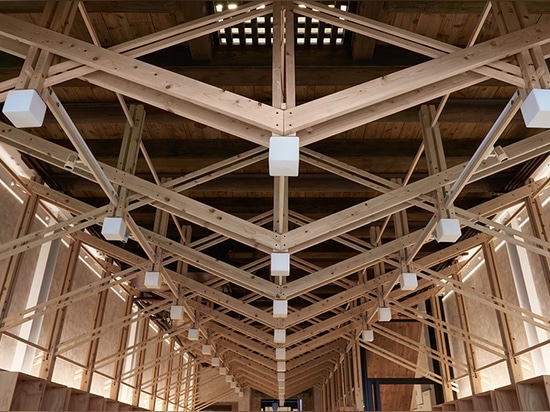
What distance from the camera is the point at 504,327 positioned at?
951 centimetres

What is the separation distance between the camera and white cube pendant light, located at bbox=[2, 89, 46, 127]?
3719 mm

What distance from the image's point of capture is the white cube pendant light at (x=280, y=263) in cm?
641

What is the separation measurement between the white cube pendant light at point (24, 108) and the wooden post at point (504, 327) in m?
8.64

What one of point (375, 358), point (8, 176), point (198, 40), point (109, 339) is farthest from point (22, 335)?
point (375, 358)

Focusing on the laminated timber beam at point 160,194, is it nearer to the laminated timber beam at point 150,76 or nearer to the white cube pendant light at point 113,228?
the white cube pendant light at point 113,228

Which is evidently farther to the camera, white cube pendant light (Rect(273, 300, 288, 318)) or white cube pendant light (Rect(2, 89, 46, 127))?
white cube pendant light (Rect(273, 300, 288, 318))

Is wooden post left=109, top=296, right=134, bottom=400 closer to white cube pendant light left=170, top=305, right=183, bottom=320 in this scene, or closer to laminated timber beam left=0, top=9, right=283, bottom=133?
white cube pendant light left=170, top=305, right=183, bottom=320

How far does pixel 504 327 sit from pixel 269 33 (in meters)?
7.13

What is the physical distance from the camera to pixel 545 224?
8359 mm

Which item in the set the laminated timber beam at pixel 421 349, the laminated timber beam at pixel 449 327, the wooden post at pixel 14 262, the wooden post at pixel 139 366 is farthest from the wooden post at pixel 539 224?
the wooden post at pixel 139 366

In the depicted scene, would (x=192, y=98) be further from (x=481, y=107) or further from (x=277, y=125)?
(x=481, y=107)

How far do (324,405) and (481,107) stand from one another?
20.9 m

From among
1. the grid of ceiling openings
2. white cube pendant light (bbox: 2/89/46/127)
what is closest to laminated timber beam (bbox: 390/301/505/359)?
the grid of ceiling openings

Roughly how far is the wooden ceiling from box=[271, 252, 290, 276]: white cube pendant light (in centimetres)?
16
